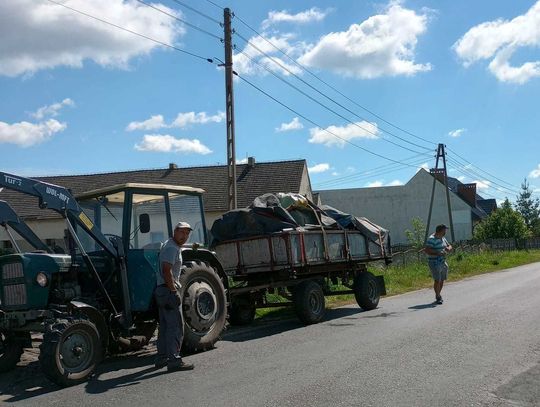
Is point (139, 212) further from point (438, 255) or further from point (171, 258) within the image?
point (438, 255)

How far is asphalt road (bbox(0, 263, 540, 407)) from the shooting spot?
574cm

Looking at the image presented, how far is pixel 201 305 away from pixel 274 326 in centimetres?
294

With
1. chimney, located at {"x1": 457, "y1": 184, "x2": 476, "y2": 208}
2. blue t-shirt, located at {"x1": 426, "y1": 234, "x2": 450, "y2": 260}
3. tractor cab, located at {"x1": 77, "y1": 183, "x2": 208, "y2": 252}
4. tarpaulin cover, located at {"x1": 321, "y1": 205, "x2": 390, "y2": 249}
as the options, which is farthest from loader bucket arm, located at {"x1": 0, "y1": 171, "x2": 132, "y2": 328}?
chimney, located at {"x1": 457, "y1": 184, "x2": 476, "y2": 208}

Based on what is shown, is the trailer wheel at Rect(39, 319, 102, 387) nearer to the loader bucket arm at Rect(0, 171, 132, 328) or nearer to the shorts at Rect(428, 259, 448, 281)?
the loader bucket arm at Rect(0, 171, 132, 328)

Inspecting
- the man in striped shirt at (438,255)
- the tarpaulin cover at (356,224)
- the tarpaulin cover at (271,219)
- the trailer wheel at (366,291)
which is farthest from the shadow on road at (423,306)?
the tarpaulin cover at (271,219)

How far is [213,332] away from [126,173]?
35.1m

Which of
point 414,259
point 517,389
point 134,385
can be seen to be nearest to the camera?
point 517,389

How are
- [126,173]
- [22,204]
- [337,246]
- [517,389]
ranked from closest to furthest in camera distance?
1. [517,389]
2. [337,246]
3. [22,204]
4. [126,173]

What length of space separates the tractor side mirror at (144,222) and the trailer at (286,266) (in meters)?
2.90

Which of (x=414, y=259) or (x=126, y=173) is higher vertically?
(x=126, y=173)

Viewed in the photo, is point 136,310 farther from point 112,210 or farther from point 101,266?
point 112,210

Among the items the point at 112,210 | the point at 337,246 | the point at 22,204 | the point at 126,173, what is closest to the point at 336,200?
the point at 126,173

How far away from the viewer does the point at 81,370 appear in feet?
22.0

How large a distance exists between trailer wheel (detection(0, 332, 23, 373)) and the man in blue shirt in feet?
6.06
